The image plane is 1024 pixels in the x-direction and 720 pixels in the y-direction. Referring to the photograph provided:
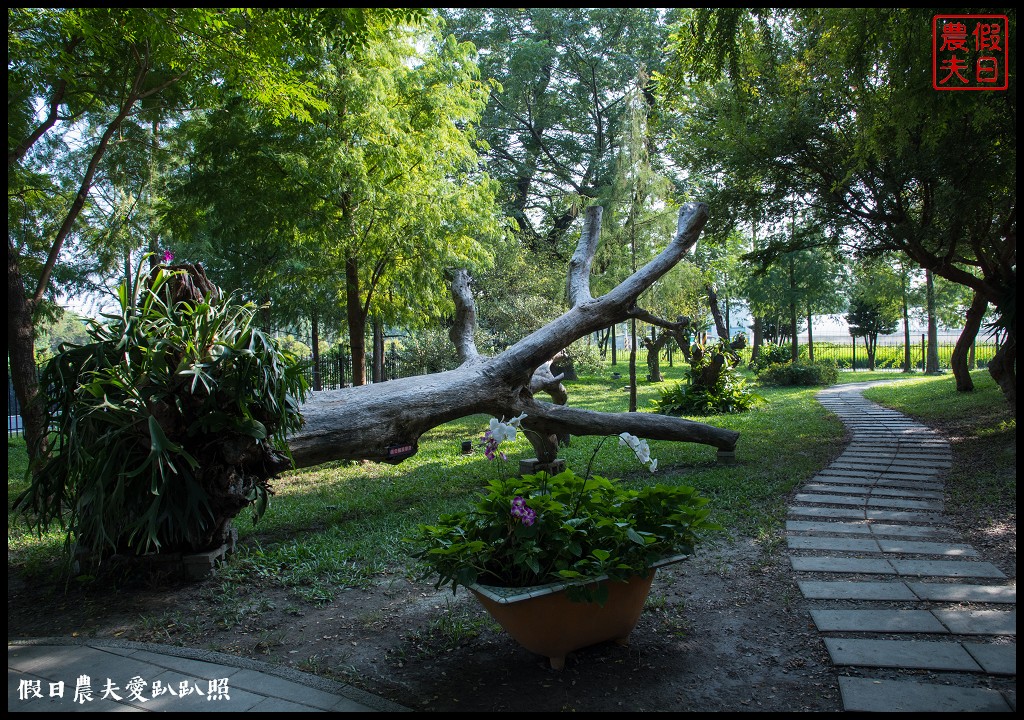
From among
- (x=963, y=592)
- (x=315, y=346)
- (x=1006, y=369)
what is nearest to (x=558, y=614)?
(x=963, y=592)

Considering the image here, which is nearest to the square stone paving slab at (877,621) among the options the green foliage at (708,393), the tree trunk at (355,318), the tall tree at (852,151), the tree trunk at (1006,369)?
the tall tree at (852,151)

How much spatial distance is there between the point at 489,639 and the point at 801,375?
17302mm

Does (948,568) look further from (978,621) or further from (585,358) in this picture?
(585,358)

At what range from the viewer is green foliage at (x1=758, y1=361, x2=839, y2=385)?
1842cm

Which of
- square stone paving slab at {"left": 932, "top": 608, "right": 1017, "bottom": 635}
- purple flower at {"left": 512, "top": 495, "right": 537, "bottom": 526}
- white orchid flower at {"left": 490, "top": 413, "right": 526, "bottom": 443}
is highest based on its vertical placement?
white orchid flower at {"left": 490, "top": 413, "right": 526, "bottom": 443}

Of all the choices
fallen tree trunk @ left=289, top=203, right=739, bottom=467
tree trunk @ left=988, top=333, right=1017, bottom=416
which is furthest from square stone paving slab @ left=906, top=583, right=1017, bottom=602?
tree trunk @ left=988, top=333, right=1017, bottom=416

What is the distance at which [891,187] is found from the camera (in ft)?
24.5

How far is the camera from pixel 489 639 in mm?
3361

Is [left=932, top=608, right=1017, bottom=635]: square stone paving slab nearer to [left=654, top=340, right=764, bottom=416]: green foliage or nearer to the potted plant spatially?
the potted plant

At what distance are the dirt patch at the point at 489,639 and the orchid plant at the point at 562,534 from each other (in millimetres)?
446

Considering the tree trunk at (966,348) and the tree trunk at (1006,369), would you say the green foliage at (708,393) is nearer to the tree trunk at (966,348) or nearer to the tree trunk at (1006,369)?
the tree trunk at (966,348)

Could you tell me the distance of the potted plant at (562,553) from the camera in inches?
110

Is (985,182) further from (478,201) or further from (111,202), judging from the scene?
(111,202)

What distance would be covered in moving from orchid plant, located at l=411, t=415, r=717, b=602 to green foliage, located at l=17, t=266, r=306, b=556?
184 centimetres
